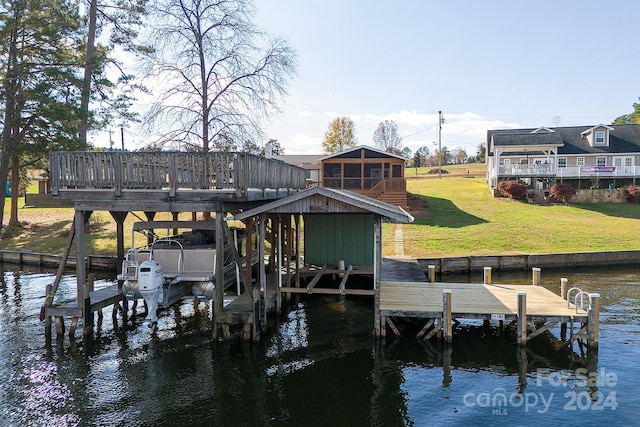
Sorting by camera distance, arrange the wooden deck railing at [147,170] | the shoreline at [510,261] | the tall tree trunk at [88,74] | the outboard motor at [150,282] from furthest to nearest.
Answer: the tall tree trunk at [88,74] < the shoreline at [510,261] < the outboard motor at [150,282] < the wooden deck railing at [147,170]

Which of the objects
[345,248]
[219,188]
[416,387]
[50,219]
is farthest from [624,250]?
[50,219]

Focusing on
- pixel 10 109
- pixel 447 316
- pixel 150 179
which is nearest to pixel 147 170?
pixel 150 179

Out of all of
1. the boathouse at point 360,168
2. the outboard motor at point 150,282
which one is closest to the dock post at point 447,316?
the outboard motor at point 150,282

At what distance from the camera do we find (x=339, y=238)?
1836 cm

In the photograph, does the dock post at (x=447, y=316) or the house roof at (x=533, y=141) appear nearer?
the dock post at (x=447, y=316)

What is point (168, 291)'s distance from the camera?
12203mm

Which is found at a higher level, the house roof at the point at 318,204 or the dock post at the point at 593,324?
the house roof at the point at 318,204

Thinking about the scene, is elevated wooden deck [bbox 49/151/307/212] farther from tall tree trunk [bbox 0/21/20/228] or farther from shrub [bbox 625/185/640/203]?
shrub [bbox 625/185/640/203]

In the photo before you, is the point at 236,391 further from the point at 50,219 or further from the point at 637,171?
the point at 637,171

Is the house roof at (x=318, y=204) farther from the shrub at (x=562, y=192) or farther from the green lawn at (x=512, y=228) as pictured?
the shrub at (x=562, y=192)

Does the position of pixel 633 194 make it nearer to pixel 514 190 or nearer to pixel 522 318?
pixel 514 190

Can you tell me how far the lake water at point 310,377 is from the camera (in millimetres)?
8531

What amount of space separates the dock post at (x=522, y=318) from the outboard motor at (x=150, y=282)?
9358 millimetres

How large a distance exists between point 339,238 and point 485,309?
7.51 meters
